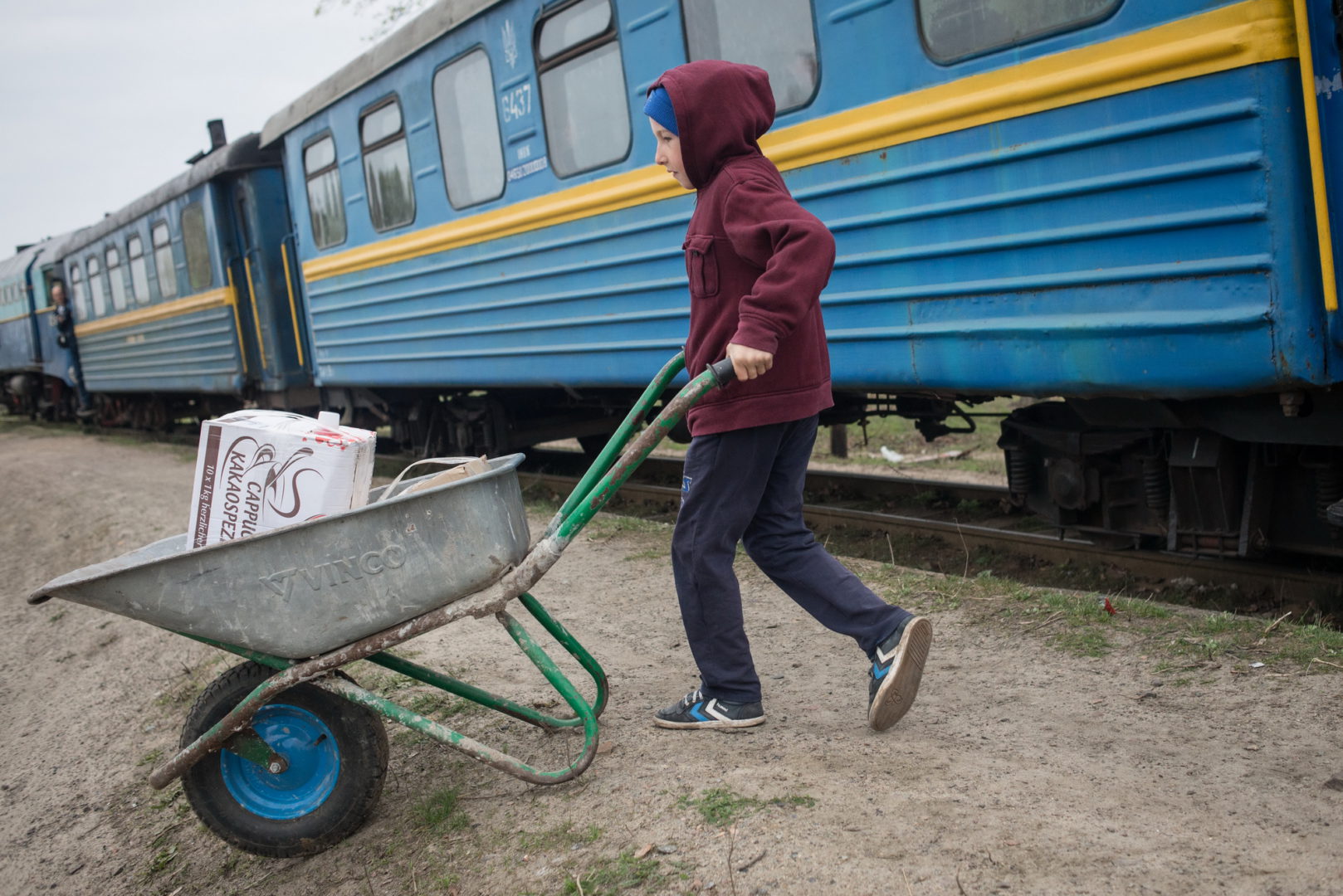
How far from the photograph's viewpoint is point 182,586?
2480 millimetres

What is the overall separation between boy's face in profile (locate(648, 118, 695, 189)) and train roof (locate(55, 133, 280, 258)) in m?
9.32

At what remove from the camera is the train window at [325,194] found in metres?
8.96

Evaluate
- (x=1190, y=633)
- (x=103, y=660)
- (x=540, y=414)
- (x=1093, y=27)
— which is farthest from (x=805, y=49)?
(x=540, y=414)

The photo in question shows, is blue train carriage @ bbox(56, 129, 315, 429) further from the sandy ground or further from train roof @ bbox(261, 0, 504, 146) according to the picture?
the sandy ground

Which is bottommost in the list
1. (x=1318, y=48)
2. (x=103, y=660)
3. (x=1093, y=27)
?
(x=103, y=660)

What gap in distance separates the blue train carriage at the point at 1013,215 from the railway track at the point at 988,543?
13 cm

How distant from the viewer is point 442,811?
2916 mm

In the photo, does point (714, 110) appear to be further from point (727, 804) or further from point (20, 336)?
point (20, 336)

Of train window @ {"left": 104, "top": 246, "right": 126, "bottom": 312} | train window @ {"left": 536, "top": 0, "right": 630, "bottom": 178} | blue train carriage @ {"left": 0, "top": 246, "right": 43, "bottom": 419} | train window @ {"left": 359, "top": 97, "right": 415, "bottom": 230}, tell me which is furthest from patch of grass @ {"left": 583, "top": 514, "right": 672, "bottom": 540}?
blue train carriage @ {"left": 0, "top": 246, "right": 43, "bottom": 419}

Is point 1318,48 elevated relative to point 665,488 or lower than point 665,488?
elevated

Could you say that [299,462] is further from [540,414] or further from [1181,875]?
[540,414]

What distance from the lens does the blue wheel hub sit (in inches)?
112

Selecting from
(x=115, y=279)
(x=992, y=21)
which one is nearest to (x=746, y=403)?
(x=992, y=21)

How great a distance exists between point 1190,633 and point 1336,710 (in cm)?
67
